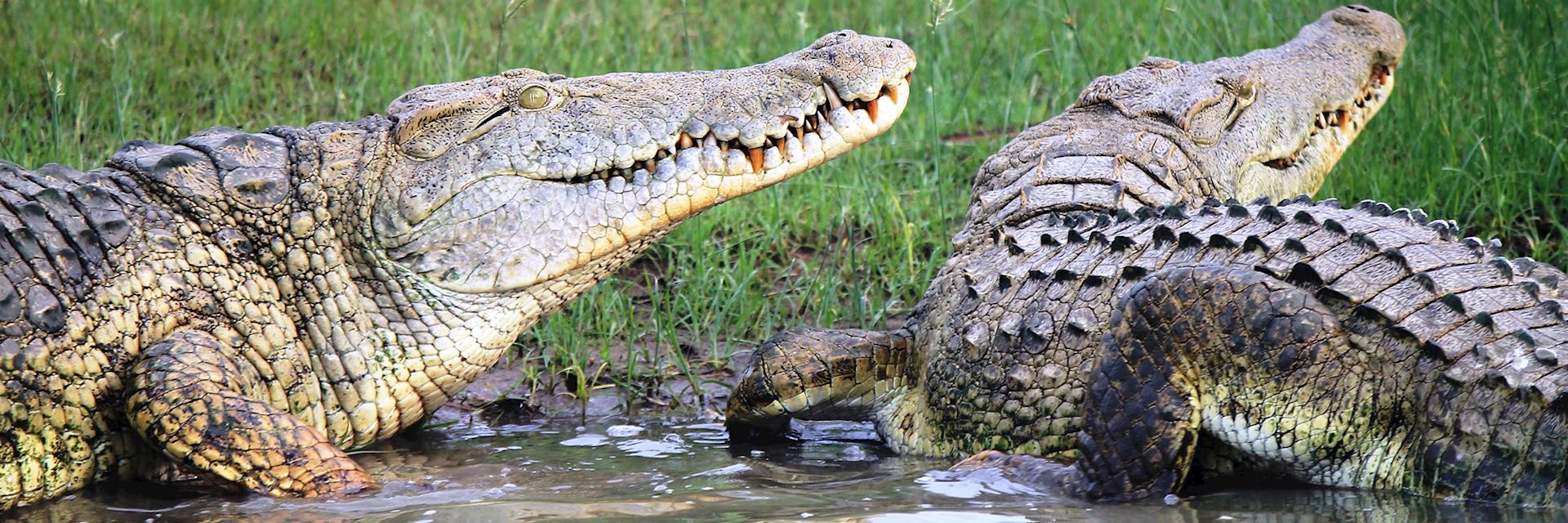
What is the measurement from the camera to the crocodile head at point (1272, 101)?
446 centimetres

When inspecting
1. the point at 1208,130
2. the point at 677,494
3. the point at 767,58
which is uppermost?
the point at 767,58

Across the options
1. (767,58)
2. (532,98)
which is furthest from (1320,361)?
(767,58)

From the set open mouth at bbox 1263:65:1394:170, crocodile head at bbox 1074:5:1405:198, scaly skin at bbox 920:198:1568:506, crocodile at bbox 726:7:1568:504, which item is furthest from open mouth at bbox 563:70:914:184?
open mouth at bbox 1263:65:1394:170

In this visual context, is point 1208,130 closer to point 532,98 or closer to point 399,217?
point 532,98

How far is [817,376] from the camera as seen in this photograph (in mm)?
3879

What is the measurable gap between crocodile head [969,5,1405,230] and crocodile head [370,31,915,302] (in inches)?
31.6

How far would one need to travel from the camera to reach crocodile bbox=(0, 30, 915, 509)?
3252 mm

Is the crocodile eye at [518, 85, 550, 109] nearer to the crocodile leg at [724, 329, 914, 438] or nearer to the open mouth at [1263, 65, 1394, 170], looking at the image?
the crocodile leg at [724, 329, 914, 438]

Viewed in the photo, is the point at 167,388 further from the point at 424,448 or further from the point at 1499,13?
the point at 1499,13

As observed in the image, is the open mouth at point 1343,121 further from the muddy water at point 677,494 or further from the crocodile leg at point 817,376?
the muddy water at point 677,494

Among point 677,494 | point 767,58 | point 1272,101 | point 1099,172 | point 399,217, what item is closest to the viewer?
point 677,494

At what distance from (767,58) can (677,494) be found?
3.46m

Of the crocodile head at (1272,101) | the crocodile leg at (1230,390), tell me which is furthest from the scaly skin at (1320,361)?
the crocodile head at (1272,101)

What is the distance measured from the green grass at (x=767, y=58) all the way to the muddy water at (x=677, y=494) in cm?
64
